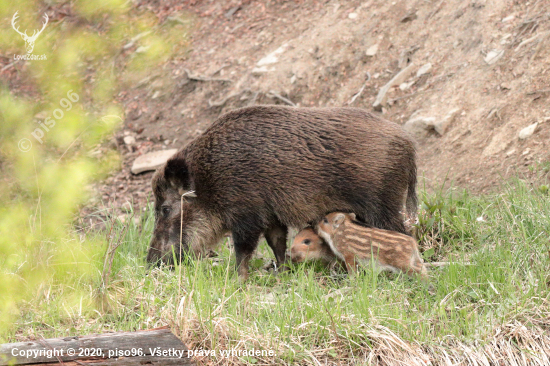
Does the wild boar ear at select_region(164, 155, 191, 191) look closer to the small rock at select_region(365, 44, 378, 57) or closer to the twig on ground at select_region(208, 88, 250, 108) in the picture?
the twig on ground at select_region(208, 88, 250, 108)

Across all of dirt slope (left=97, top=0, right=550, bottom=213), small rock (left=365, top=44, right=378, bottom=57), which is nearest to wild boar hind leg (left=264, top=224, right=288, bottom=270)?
dirt slope (left=97, top=0, right=550, bottom=213)

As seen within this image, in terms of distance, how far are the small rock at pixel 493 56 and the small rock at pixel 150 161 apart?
490 cm

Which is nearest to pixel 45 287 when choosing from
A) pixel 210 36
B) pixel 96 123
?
pixel 96 123

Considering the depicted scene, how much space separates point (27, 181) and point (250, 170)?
8.60ft

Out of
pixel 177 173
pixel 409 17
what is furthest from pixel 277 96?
pixel 177 173

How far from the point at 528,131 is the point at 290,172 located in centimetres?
304

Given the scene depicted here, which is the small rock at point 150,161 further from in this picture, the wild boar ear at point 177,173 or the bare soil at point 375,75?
the wild boar ear at point 177,173

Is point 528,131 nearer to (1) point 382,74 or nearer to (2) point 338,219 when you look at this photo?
(2) point 338,219

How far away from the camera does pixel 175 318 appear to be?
4.08 metres

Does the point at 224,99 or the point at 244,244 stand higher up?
the point at 244,244

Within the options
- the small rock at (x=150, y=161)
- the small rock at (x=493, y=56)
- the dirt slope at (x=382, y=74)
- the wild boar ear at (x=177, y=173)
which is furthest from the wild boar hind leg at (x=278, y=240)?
the small rock at (x=150, y=161)

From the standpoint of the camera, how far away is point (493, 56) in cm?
798

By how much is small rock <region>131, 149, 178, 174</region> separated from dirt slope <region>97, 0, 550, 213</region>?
0.59 feet

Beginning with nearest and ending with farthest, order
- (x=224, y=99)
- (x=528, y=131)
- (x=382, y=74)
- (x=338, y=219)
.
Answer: (x=338, y=219) < (x=528, y=131) < (x=382, y=74) < (x=224, y=99)
